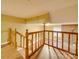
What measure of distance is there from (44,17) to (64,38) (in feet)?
0.75

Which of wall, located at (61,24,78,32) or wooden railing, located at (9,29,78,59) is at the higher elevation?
wall, located at (61,24,78,32)

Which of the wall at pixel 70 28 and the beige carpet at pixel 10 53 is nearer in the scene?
the wall at pixel 70 28

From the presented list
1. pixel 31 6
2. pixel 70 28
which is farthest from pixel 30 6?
pixel 70 28

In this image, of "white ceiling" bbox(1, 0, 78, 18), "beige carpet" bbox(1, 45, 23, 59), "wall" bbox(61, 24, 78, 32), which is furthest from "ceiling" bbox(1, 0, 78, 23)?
"beige carpet" bbox(1, 45, 23, 59)

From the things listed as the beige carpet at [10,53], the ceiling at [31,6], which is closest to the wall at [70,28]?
the ceiling at [31,6]

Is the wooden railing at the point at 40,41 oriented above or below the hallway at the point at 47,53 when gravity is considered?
above

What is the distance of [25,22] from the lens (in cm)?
69

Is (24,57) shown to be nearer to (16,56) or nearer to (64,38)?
(16,56)

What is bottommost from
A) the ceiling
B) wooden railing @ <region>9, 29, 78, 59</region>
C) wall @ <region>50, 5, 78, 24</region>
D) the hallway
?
the hallway

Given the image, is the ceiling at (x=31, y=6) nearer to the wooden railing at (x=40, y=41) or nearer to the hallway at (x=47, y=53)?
the wooden railing at (x=40, y=41)

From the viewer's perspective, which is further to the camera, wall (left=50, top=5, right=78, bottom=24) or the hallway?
the hallway

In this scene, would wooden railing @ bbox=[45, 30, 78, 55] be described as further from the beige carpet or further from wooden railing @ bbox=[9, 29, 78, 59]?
the beige carpet

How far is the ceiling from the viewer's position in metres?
0.59

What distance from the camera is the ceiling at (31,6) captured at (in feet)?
1.95
